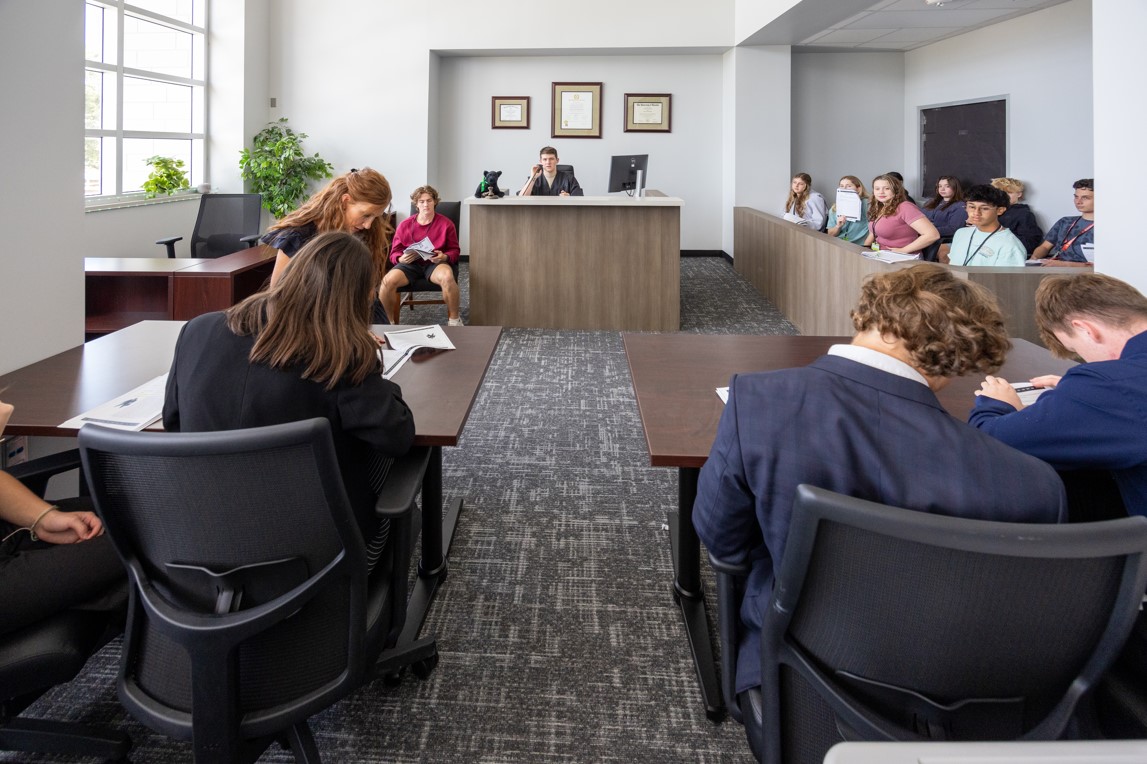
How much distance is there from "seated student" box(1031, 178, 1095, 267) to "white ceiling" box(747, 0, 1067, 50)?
6.14 feet

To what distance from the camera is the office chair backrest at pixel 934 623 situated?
0.87 metres

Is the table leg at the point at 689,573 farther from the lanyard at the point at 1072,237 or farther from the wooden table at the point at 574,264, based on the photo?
the lanyard at the point at 1072,237

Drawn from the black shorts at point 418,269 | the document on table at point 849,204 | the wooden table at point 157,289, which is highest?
the document on table at point 849,204

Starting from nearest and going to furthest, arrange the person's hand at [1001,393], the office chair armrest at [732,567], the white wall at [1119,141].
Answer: the office chair armrest at [732,567]
the person's hand at [1001,393]
the white wall at [1119,141]

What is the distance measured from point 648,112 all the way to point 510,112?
60.1 inches

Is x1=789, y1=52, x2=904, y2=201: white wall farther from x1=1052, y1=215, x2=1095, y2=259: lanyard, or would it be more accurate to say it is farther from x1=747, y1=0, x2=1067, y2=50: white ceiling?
x1=1052, y1=215, x2=1095, y2=259: lanyard

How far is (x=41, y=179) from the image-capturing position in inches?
86.4

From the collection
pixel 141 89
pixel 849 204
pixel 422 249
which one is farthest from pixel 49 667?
pixel 141 89

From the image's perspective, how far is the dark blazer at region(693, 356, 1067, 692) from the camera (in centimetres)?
101

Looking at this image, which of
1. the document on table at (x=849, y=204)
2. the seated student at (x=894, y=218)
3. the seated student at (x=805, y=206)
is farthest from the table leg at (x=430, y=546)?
the seated student at (x=805, y=206)

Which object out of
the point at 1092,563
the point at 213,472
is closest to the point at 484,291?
the point at 213,472

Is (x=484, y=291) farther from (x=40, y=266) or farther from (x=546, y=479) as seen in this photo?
(x=40, y=266)

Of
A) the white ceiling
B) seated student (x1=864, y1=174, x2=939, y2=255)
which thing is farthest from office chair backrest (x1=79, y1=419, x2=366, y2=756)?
the white ceiling

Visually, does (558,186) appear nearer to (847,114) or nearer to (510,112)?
(510,112)
